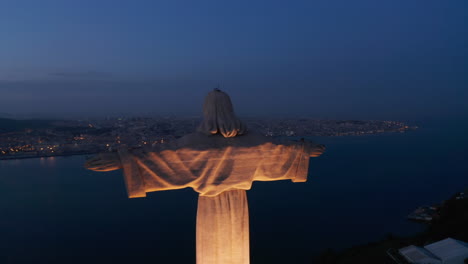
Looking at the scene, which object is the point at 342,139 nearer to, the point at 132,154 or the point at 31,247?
the point at 31,247

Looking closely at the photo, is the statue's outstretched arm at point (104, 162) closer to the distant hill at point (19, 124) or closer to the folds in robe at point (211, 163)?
the folds in robe at point (211, 163)

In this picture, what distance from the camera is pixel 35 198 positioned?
515 inches

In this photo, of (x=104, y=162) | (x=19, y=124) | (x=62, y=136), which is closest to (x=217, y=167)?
(x=104, y=162)

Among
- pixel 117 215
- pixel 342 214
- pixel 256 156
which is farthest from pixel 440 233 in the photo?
pixel 117 215

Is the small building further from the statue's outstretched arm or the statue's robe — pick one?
the statue's outstretched arm

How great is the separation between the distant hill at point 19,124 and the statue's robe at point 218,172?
22806 millimetres

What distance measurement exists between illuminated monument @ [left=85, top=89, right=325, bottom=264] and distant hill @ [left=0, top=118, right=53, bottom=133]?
74.8ft

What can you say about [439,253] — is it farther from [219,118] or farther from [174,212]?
[174,212]

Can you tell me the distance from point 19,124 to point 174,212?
1621 centimetres

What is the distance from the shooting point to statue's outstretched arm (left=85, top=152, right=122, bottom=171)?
103cm

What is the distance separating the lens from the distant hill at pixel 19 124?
19.5m

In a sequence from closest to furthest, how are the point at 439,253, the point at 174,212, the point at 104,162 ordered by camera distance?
the point at 104,162 < the point at 439,253 < the point at 174,212

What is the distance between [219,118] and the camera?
4.20 feet

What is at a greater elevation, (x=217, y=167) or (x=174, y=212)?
(x=217, y=167)
